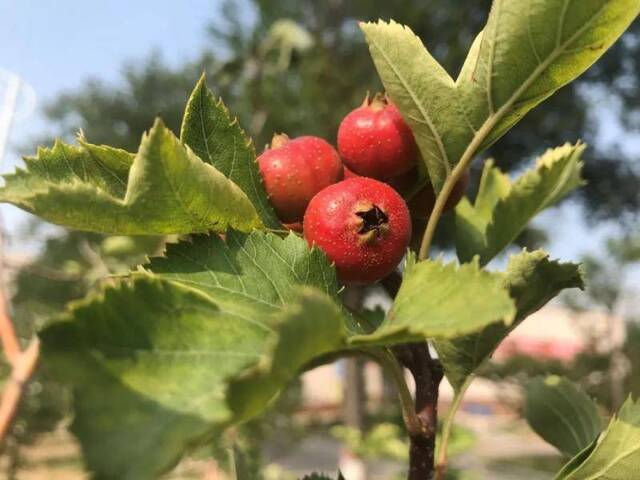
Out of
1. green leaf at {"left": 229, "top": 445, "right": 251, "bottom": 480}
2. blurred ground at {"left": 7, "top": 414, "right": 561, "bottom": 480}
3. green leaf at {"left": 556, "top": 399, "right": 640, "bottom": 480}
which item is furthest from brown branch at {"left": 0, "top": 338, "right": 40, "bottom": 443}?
blurred ground at {"left": 7, "top": 414, "right": 561, "bottom": 480}

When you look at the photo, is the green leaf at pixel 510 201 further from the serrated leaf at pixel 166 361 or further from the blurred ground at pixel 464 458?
the blurred ground at pixel 464 458

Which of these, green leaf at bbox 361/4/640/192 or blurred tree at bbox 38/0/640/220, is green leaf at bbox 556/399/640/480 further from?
blurred tree at bbox 38/0/640/220

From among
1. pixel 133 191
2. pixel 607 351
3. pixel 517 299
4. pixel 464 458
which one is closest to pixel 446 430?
pixel 517 299

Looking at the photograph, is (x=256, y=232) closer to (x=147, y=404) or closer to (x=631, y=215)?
(x=147, y=404)

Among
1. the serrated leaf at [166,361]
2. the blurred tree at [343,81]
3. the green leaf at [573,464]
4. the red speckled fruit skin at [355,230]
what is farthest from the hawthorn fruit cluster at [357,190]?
the blurred tree at [343,81]

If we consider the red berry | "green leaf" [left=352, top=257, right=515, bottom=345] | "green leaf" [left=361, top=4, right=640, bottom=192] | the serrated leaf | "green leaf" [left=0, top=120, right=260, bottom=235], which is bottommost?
the serrated leaf

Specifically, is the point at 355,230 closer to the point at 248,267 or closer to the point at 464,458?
the point at 248,267

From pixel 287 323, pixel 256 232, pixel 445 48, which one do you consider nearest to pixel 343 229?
pixel 256 232
